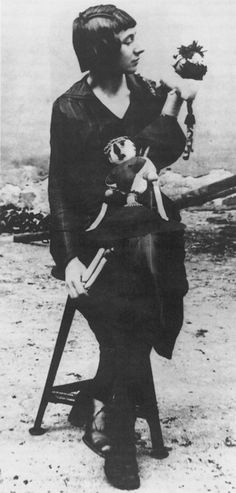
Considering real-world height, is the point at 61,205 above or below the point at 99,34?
below

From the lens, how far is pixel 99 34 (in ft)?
12.3

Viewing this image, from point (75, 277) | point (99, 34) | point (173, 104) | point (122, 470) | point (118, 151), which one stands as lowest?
point (122, 470)

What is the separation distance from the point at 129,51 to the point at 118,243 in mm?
1112

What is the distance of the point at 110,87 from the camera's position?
3877 mm

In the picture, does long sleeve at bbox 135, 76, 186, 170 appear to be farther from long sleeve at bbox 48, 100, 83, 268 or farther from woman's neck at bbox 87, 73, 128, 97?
long sleeve at bbox 48, 100, 83, 268

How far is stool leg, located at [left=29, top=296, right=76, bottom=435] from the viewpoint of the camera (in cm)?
378

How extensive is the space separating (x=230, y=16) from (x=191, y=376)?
2.32 m

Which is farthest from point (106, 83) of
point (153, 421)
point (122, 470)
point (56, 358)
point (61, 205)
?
point (122, 470)

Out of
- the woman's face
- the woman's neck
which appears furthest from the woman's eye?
the woman's neck

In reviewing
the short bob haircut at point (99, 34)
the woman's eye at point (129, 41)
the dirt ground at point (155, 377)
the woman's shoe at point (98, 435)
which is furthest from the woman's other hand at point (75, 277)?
the woman's eye at point (129, 41)

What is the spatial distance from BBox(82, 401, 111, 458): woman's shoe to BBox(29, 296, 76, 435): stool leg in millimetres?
274

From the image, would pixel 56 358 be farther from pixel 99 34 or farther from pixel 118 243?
pixel 99 34

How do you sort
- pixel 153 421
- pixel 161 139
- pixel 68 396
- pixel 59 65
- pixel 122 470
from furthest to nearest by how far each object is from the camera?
pixel 59 65 < pixel 161 139 < pixel 68 396 < pixel 153 421 < pixel 122 470

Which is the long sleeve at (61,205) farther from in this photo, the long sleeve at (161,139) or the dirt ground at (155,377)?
the dirt ground at (155,377)
